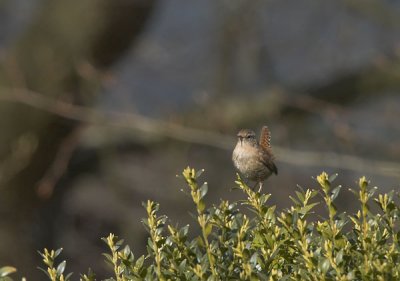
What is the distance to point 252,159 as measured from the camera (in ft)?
9.62

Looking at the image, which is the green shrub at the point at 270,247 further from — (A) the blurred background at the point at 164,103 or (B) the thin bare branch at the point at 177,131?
(B) the thin bare branch at the point at 177,131

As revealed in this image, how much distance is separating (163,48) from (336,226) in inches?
239

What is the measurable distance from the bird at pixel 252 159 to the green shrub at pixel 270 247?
73cm

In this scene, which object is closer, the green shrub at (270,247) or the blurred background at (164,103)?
the green shrub at (270,247)

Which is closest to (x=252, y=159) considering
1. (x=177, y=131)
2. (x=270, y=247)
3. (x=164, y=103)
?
(x=270, y=247)

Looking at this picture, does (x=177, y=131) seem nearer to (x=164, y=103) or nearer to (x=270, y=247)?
(x=164, y=103)

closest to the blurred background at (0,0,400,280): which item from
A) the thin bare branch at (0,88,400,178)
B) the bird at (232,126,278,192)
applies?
the thin bare branch at (0,88,400,178)

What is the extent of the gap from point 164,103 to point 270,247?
6.71 meters

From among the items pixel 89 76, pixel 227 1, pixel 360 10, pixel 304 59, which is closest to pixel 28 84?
pixel 89 76

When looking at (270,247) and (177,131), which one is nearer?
(270,247)

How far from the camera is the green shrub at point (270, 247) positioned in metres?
1.92

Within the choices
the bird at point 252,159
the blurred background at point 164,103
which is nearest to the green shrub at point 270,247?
the bird at point 252,159

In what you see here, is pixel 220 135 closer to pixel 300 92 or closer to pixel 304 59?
pixel 300 92

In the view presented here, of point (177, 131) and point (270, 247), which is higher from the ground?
point (177, 131)
